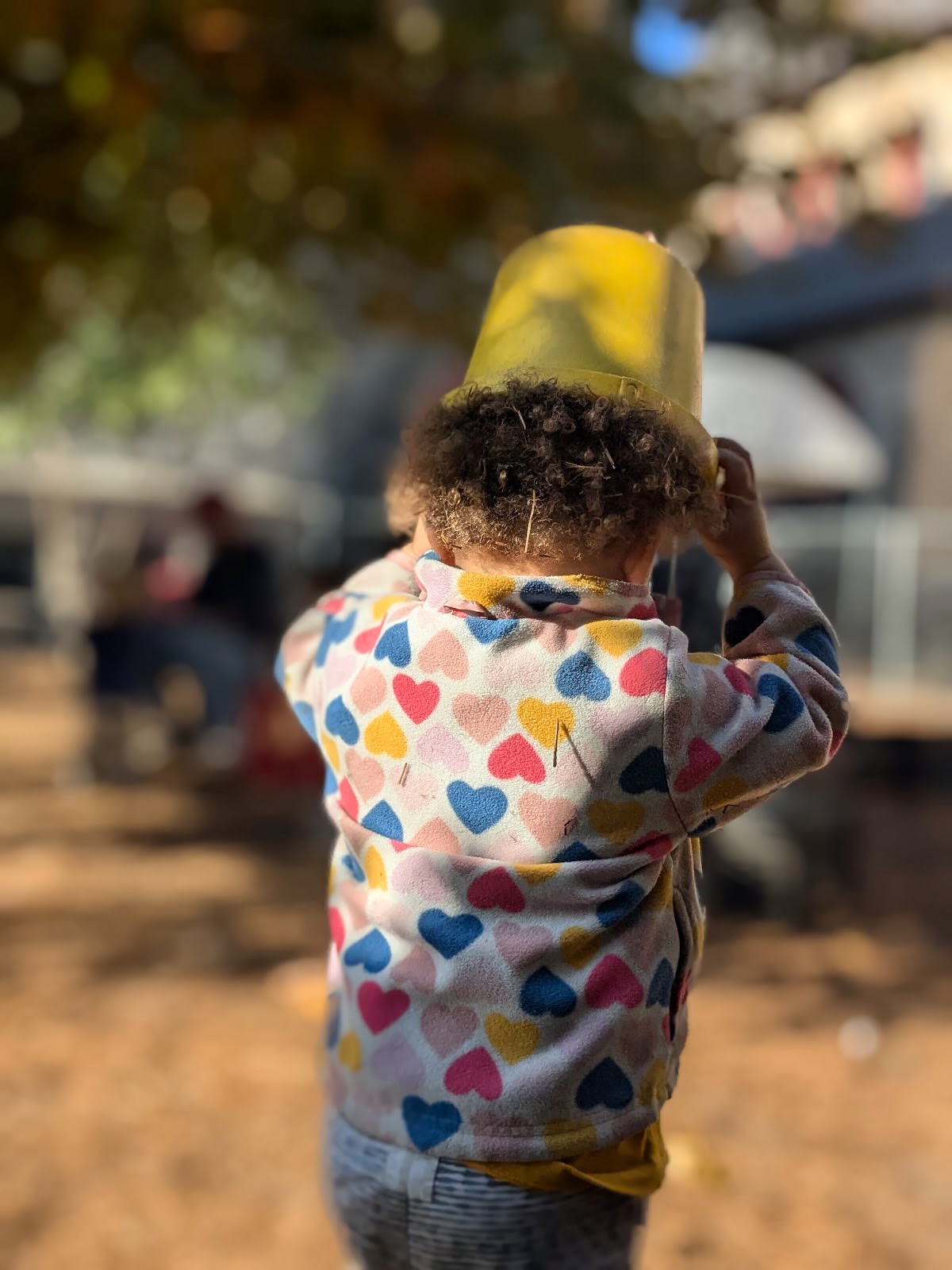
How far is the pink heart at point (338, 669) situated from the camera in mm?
1510

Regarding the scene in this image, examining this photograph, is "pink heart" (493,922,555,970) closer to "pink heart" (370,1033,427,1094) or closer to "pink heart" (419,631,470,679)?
"pink heart" (370,1033,427,1094)

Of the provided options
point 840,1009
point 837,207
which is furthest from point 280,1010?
A: point 837,207

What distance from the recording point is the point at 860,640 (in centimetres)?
1397

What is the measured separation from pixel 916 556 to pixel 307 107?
34.4 feet

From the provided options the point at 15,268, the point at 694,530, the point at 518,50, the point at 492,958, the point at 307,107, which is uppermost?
the point at 518,50

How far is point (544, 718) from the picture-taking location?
4.45ft

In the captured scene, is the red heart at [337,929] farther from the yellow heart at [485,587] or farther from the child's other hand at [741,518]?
the child's other hand at [741,518]

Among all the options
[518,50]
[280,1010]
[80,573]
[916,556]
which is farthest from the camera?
[80,573]

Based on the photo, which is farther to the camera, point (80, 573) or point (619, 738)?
point (80, 573)

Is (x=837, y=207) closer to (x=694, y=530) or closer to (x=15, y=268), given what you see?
(x=15, y=268)

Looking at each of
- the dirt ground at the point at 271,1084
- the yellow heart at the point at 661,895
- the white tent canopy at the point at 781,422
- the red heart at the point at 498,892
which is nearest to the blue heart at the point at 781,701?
the yellow heart at the point at 661,895

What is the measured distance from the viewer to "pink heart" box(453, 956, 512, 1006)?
137 centimetres

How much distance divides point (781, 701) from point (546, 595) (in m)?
0.27

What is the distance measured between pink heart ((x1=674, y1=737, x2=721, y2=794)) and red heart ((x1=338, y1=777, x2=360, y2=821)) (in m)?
0.39
